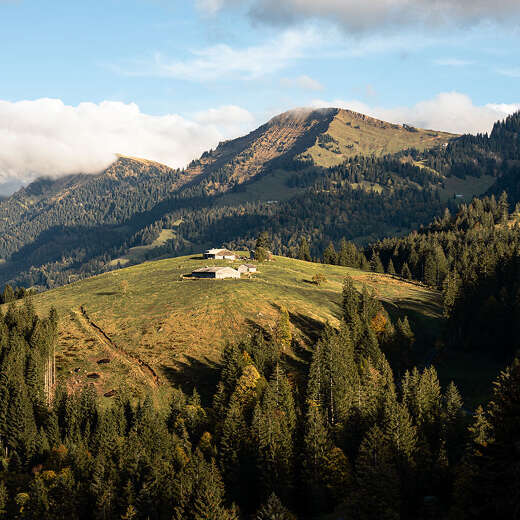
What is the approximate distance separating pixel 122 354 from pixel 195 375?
17303 mm

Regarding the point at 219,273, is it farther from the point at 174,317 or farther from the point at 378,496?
the point at 378,496

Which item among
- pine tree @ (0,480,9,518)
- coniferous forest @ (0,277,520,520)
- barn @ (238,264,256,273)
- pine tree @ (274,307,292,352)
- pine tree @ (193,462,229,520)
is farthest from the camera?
barn @ (238,264,256,273)

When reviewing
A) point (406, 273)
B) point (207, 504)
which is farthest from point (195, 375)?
point (406, 273)

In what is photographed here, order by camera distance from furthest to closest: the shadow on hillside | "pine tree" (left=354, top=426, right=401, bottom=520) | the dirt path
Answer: the dirt path → the shadow on hillside → "pine tree" (left=354, top=426, right=401, bottom=520)

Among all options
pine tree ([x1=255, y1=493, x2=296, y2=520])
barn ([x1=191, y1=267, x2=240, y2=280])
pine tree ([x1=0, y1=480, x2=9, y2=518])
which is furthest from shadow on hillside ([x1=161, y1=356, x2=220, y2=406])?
barn ([x1=191, y1=267, x2=240, y2=280])

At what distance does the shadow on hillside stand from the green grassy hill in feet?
0.62

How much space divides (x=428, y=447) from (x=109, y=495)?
4128 cm

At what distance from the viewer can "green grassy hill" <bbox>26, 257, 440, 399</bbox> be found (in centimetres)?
9406

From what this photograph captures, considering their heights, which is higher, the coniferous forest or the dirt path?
the dirt path

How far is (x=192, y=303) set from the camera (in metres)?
123

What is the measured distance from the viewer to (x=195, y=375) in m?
92.9

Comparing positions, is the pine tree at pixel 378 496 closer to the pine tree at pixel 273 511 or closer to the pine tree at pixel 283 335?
the pine tree at pixel 273 511

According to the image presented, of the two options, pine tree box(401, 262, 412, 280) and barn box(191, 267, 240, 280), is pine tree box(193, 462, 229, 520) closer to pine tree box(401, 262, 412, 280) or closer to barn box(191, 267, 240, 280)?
barn box(191, 267, 240, 280)

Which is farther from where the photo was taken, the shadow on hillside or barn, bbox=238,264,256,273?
barn, bbox=238,264,256,273
